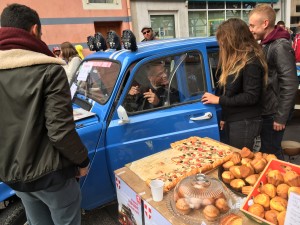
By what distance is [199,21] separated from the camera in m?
11.7

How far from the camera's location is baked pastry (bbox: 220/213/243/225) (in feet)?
4.11

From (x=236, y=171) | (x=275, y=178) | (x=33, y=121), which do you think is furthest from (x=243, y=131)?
(x=33, y=121)

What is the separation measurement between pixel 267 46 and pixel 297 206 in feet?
5.68

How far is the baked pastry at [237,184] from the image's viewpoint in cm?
148

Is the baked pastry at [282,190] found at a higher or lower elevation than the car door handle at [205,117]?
lower

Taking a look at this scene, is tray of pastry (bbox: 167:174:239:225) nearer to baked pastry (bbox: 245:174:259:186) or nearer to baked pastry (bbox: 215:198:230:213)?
baked pastry (bbox: 215:198:230:213)

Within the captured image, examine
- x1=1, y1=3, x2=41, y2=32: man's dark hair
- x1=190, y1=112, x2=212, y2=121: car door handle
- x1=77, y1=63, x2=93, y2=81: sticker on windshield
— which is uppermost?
x1=1, y1=3, x2=41, y2=32: man's dark hair

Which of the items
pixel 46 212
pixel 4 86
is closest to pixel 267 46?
pixel 4 86

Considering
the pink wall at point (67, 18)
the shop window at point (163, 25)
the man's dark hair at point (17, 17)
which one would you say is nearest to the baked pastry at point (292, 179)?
the man's dark hair at point (17, 17)

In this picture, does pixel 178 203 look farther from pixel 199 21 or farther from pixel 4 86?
pixel 199 21

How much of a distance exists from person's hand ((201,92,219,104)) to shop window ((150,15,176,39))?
8.63 metres

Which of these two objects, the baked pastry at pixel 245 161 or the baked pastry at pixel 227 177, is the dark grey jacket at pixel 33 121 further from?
the baked pastry at pixel 245 161

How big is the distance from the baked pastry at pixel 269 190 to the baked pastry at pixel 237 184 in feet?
0.41

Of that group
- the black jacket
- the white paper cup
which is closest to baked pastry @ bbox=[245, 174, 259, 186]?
the white paper cup
